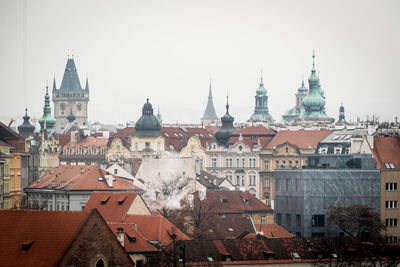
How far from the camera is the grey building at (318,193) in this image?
12231 cm

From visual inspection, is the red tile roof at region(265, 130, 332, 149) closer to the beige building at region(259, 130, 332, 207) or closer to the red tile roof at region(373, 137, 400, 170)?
the beige building at region(259, 130, 332, 207)

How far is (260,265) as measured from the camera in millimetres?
92562

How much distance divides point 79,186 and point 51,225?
50.7m

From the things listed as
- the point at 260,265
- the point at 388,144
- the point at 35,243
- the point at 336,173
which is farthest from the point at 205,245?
the point at 388,144

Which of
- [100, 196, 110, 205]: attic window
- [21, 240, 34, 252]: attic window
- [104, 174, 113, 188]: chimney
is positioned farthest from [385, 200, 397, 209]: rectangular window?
[21, 240, 34, 252]: attic window

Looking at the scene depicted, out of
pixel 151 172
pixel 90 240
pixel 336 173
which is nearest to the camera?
pixel 90 240

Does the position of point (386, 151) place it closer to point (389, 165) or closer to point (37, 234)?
point (389, 165)

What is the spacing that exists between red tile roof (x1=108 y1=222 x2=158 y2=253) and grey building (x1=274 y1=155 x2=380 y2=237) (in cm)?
3151

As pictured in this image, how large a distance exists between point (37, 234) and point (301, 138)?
114 m

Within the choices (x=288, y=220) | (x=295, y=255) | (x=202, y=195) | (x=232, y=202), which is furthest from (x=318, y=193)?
(x=295, y=255)

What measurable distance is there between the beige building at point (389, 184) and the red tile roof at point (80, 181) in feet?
72.1

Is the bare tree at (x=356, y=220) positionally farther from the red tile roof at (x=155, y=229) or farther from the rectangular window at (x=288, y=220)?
the red tile roof at (x=155, y=229)

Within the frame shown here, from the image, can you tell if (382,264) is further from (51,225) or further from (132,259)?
(51,225)

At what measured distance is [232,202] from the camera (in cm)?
13188
